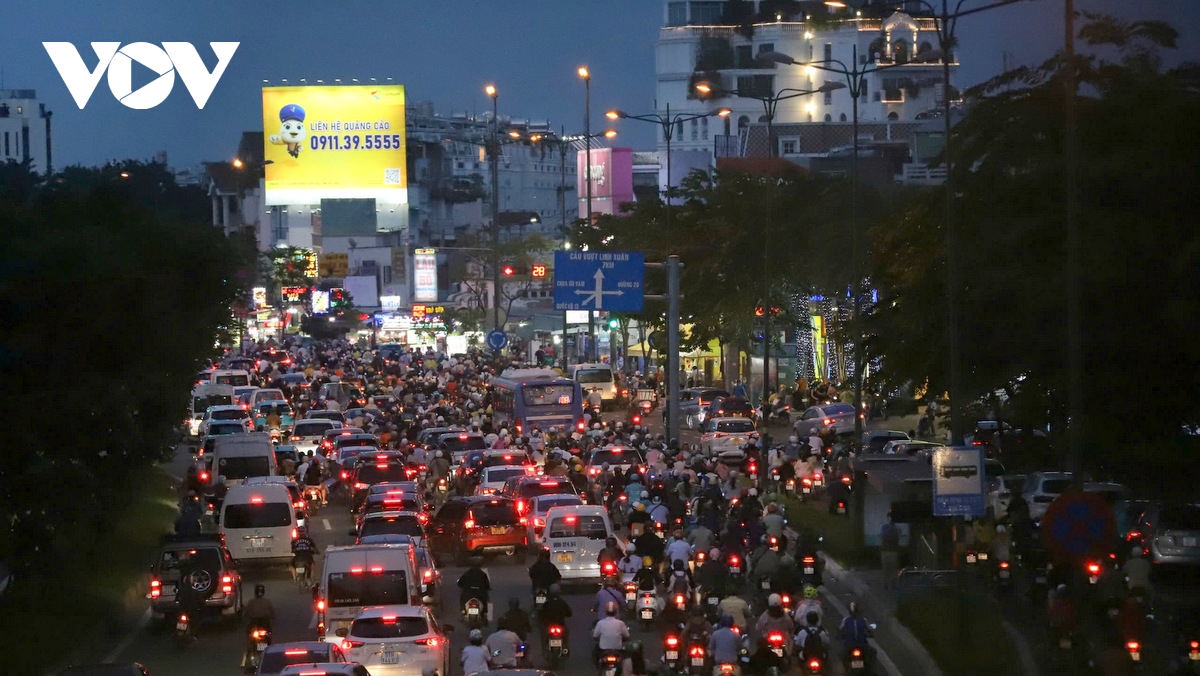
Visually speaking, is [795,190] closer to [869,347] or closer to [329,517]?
[869,347]

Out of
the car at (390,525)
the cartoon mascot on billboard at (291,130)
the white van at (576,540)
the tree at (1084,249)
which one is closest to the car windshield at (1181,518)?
the tree at (1084,249)

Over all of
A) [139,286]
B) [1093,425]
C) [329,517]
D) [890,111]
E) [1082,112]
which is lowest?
[329,517]

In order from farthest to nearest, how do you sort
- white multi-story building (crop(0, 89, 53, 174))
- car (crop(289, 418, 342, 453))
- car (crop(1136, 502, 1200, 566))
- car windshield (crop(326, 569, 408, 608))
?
white multi-story building (crop(0, 89, 53, 174))
car (crop(289, 418, 342, 453))
car (crop(1136, 502, 1200, 566))
car windshield (crop(326, 569, 408, 608))

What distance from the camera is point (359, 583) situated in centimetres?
2097

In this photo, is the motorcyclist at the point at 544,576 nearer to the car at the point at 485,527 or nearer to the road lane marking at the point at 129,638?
the road lane marking at the point at 129,638

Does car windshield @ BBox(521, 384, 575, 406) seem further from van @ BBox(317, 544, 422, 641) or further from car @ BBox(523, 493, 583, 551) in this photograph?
van @ BBox(317, 544, 422, 641)

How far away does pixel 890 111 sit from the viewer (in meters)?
161

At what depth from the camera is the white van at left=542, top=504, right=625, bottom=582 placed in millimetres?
27312

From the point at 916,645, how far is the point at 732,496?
12.9m

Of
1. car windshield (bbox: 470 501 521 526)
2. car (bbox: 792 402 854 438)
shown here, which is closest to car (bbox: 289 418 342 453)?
car (bbox: 792 402 854 438)

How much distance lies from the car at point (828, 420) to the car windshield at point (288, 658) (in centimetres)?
3642

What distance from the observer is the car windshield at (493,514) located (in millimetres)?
30562

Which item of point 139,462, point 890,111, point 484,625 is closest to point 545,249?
point 890,111

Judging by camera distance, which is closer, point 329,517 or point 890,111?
point 329,517
